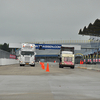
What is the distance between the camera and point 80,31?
6925cm

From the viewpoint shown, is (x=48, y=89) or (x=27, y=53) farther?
(x=27, y=53)

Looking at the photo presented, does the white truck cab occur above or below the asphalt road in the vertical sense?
above

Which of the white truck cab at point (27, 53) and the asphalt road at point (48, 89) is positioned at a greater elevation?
the white truck cab at point (27, 53)

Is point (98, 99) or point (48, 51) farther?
point (48, 51)

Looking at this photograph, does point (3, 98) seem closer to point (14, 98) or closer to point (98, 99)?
point (14, 98)

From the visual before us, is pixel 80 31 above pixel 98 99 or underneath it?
above

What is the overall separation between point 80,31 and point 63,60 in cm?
3400

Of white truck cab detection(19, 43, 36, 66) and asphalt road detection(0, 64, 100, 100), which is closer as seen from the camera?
asphalt road detection(0, 64, 100, 100)

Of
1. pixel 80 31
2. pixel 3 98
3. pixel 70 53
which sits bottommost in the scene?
pixel 3 98

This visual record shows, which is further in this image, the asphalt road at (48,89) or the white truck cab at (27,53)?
the white truck cab at (27,53)

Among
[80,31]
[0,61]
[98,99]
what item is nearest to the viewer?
[98,99]

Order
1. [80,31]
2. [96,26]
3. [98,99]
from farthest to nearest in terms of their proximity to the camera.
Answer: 1. [80,31]
2. [96,26]
3. [98,99]

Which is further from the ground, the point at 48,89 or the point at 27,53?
the point at 27,53

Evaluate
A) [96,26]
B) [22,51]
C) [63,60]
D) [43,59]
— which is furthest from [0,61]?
[43,59]
